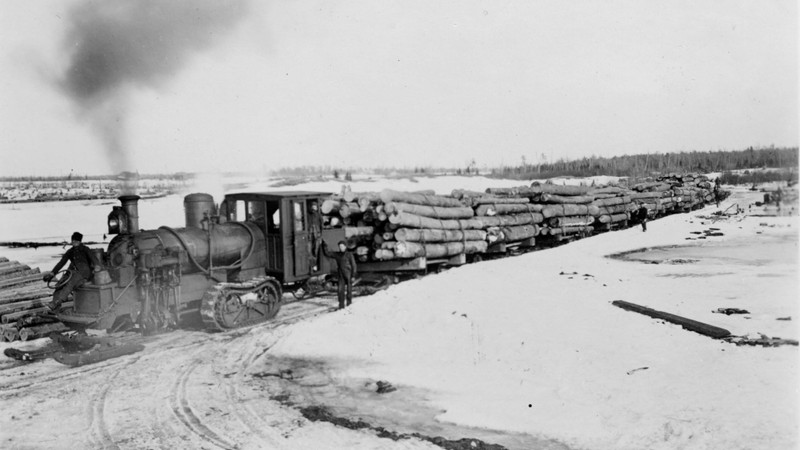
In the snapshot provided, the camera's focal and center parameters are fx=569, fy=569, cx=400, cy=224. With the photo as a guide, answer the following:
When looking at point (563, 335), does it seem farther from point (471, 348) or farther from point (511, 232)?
point (511, 232)

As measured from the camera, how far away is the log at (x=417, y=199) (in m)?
14.3

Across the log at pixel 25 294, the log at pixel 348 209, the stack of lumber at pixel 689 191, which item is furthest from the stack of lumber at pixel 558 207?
the log at pixel 25 294

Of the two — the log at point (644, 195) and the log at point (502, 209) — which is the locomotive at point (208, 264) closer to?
the log at point (502, 209)

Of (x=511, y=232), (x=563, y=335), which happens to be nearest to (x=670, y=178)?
(x=511, y=232)

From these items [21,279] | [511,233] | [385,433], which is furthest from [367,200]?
[385,433]

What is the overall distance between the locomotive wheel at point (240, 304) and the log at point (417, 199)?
12.2 ft

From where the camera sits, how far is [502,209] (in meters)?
18.5

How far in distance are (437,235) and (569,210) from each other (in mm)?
8899

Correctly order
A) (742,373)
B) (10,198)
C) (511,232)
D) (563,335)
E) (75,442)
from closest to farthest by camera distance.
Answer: (75,442), (742,373), (563,335), (511,232), (10,198)

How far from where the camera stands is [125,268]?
33.5ft

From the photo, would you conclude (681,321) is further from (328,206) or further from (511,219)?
(511,219)

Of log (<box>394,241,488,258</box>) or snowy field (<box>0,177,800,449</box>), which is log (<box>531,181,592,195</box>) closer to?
log (<box>394,241,488,258</box>)

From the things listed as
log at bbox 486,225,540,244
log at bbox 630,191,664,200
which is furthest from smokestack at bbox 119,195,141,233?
log at bbox 630,191,664,200

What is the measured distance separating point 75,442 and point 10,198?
46.8 m
